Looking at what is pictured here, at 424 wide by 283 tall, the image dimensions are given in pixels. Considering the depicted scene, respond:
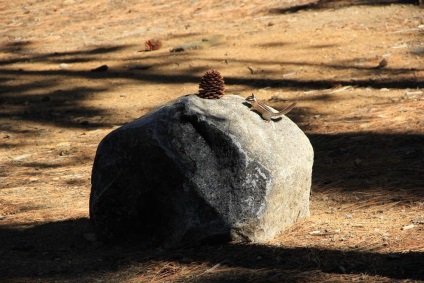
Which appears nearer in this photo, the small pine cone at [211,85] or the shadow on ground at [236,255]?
the shadow on ground at [236,255]

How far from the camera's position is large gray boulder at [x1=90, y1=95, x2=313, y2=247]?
457cm

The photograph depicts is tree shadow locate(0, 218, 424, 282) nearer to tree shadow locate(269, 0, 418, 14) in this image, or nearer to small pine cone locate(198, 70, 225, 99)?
small pine cone locate(198, 70, 225, 99)

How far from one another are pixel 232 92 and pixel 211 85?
4.68 meters

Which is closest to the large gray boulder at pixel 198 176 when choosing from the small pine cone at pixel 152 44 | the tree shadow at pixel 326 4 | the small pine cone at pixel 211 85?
the small pine cone at pixel 211 85

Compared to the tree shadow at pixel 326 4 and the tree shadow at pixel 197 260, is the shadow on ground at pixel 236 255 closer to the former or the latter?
the tree shadow at pixel 197 260

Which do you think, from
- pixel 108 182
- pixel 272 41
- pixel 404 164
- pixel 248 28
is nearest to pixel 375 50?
pixel 272 41

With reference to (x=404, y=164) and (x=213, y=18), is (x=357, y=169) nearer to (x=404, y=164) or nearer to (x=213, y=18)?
(x=404, y=164)

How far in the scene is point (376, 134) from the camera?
7.30 m

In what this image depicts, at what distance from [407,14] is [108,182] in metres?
8.48

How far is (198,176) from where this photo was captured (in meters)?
4.59

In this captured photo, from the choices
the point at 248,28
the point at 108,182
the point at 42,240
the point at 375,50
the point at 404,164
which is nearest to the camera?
the point at 108,182

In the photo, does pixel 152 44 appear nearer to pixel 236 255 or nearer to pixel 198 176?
pixel 198 176

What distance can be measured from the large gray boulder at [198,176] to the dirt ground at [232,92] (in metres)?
0.15

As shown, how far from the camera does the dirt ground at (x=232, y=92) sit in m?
4.49
